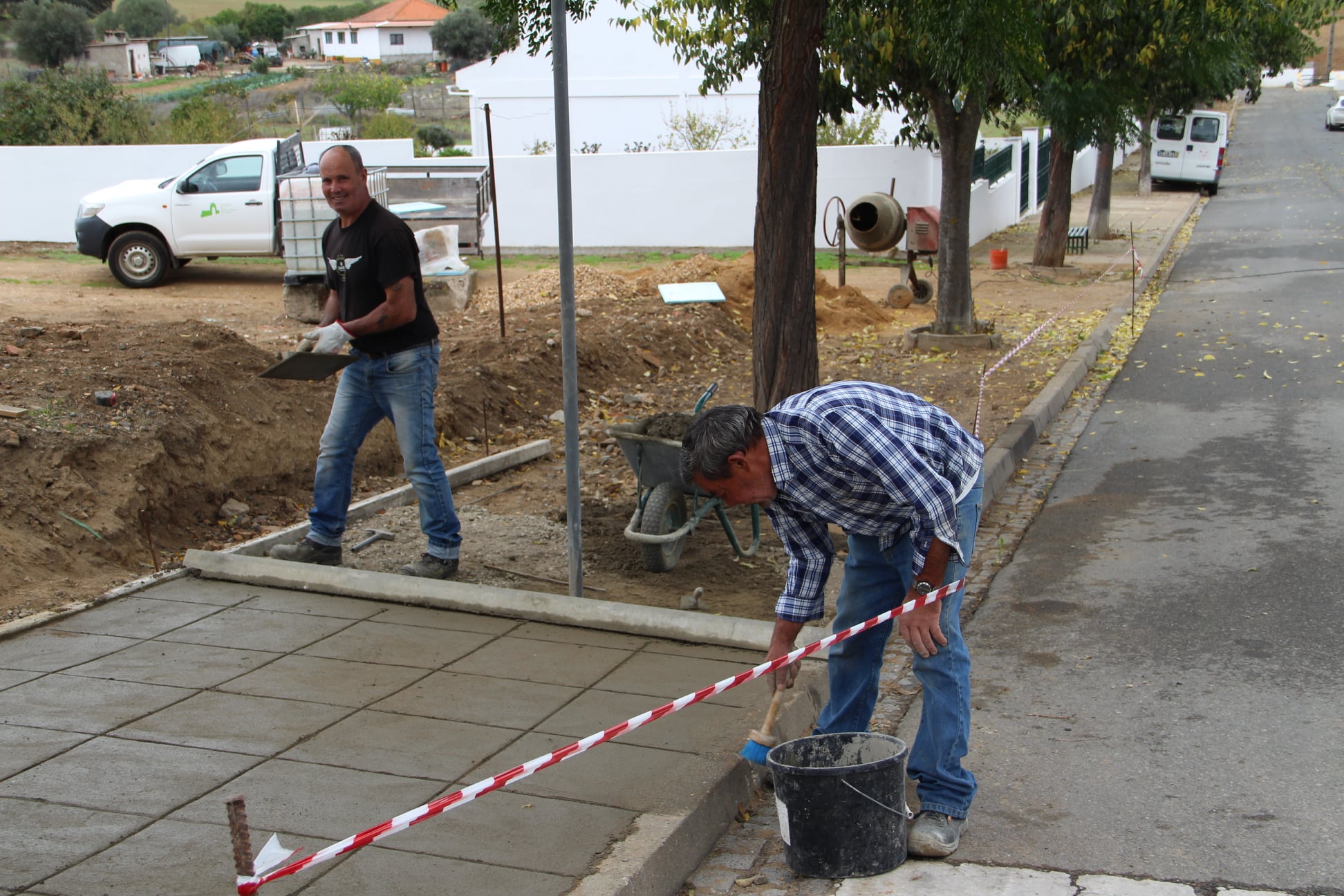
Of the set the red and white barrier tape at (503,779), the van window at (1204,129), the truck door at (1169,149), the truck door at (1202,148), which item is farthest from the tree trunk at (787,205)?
the van window at (1204,129)

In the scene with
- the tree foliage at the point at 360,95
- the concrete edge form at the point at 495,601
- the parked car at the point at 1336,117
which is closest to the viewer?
the concrete edge form at the point at 495,601

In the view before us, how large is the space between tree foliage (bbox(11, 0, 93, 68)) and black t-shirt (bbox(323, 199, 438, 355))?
84993 millimetres

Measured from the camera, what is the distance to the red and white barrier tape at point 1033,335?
9562 mm

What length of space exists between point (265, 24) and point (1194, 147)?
109962 mm

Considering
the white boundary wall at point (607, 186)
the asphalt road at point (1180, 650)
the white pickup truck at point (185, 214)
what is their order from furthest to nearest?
the white boundary wall at point (607, 186), the white pickup truck at point (185, 214), the asphalt road at point (1180, 650)

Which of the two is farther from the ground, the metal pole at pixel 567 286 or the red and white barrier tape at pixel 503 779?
the metal pole at pixel 567 286

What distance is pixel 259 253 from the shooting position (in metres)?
18.5

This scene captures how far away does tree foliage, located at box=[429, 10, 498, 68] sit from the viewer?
8331cm

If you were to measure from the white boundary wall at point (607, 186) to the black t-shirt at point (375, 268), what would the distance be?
679 inches

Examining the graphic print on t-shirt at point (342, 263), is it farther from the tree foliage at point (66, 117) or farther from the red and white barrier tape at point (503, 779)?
the tree foliage at point (66, 117)

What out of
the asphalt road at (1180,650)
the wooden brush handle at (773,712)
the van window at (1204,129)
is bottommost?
the asphalt road at (1180,650)

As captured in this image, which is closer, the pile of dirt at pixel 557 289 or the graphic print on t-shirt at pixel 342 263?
the graphic print on t-shirt at pixel 342 263

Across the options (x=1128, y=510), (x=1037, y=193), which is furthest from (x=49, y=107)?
(x=1128, y=510)

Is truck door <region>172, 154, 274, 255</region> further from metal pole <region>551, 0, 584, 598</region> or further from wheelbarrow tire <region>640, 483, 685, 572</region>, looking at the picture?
metal pole <region>551, 0, 584, 598</region>
